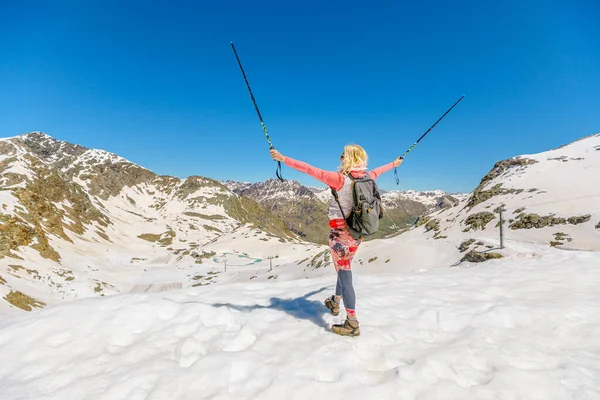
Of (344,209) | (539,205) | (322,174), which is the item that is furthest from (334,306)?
(539,205)

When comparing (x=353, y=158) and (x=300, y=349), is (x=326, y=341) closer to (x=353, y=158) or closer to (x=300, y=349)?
(x=300, y=349)

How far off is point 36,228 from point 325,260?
4492 cm

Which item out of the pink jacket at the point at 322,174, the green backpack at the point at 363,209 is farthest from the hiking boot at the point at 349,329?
the pink jacket at the point at 322,174

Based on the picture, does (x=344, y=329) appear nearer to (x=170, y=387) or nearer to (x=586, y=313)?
(x=170, y=387)

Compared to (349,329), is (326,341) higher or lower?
lower

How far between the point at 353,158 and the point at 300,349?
3.57 metres

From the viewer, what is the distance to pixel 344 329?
18.3 ft

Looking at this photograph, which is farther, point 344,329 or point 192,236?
point 192,236

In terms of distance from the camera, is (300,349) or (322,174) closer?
(300,349)

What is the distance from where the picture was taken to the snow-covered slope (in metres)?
23.8

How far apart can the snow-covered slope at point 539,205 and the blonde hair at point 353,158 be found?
65.7ft

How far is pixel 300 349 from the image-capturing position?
5.12 meters

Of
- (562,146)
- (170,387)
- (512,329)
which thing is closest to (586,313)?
(512,329)

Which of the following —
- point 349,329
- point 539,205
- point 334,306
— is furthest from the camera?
point 539,205
